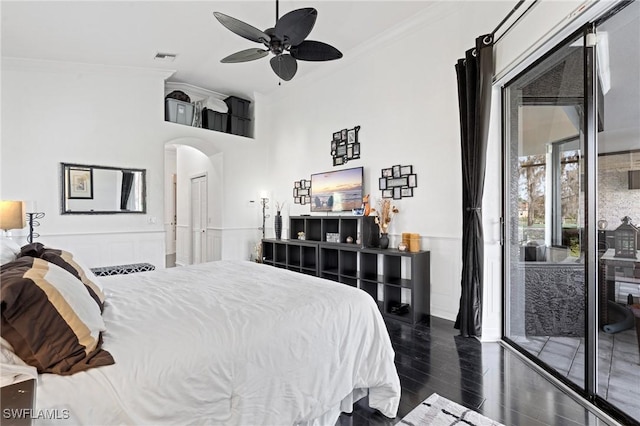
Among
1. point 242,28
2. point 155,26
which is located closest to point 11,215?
point 155,26

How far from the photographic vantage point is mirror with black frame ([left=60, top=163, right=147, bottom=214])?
4.31 meters

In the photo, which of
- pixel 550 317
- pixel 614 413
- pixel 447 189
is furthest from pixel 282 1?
pixel 614 413

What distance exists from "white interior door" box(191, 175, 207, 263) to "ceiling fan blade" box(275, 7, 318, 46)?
14.8ft

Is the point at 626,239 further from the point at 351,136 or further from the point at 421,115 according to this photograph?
the point at 351,136

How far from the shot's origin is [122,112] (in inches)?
183

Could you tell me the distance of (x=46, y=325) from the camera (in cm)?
108

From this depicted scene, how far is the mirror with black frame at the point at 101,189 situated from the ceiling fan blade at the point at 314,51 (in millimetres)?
3381

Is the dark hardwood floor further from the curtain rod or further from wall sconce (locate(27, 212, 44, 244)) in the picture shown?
wall sconce (locate(27, 212, 44, 244))

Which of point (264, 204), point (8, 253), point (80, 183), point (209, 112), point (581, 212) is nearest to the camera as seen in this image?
point (8, 253)

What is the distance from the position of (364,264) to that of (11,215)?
387 centimetres

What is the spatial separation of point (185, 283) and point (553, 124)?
9.91 ft

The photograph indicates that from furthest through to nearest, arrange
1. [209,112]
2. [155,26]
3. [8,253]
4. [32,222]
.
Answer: [209,112] → [32,222] → [155,26] → [8,253]

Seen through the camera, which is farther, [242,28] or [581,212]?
[242,28]

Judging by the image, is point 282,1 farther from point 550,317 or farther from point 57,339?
point 550,317
